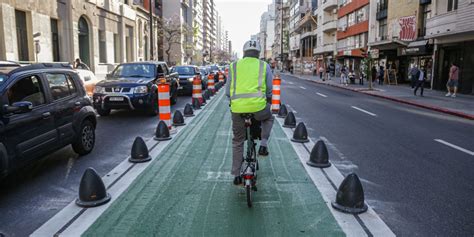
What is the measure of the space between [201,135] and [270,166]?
9.94ft

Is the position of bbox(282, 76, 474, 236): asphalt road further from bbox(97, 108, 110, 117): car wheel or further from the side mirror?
bbox(97, 108, 110, 117): car wheel

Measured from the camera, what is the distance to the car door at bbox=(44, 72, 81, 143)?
6.30 metres

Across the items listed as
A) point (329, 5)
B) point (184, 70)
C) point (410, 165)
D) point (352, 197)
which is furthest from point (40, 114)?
point (329, 5)

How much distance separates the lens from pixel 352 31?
163 ft

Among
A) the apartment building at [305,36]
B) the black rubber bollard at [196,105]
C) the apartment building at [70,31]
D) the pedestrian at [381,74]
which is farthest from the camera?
the apartment building at [305,36]

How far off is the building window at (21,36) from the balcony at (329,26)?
152 ft

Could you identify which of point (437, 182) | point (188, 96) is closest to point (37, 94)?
point (437, 182)

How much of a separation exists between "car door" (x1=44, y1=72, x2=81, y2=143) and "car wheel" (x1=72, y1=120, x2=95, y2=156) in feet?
1.07

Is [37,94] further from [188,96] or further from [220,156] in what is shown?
[188,96]

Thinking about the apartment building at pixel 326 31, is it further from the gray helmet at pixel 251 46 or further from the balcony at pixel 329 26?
the gray helmet at pixel 251 46

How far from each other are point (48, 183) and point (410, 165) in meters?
5.79

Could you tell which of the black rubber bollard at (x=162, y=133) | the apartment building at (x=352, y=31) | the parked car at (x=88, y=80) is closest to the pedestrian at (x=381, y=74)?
the apartment building at (x=352, y=31)

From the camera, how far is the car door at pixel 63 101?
6302mm

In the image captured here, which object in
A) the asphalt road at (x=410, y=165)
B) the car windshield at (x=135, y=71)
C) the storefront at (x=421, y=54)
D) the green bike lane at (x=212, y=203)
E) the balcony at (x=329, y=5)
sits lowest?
the asphalt road at (x=410, y=165)
